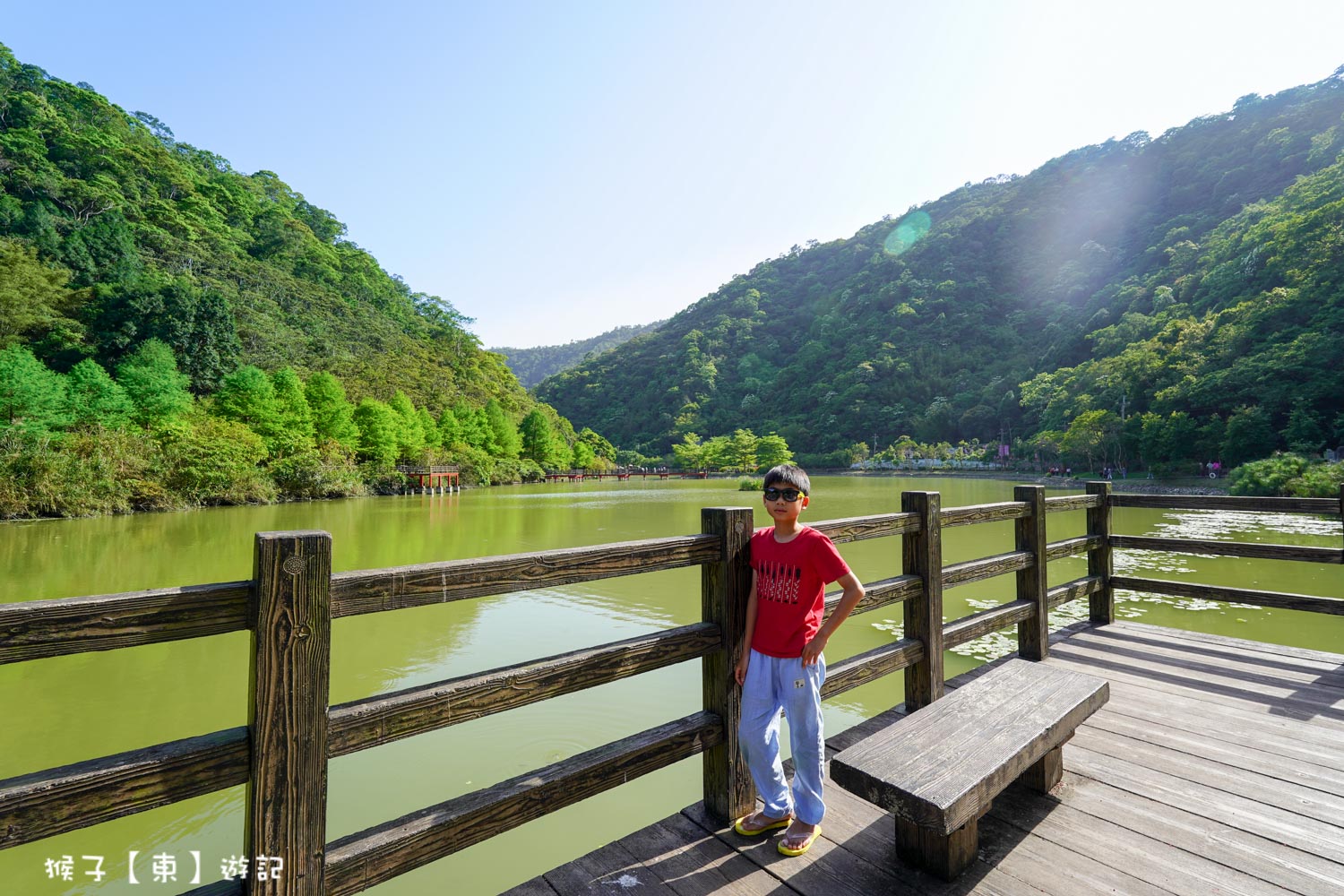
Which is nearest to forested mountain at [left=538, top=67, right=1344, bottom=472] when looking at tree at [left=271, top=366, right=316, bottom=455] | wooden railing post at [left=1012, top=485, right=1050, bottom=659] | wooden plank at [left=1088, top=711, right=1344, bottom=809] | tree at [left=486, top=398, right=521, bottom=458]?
wooden railing post at [left=1012, top=485, right=1050, bottom=659]

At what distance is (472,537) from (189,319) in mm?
29556

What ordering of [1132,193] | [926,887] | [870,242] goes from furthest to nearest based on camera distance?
[870,242] < [1132,193] < [926,887]

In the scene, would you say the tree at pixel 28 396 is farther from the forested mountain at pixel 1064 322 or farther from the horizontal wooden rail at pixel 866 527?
the forested mountain at pixel 1064 322

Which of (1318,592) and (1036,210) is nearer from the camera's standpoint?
(1318,592)

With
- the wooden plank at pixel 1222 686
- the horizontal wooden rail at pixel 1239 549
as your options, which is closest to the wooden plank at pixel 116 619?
the wooden plank at pixel 1222 686

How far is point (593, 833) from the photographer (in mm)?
3447

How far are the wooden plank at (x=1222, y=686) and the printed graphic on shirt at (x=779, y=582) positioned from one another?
281 centimetres

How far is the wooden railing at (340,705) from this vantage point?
1168 millimetres

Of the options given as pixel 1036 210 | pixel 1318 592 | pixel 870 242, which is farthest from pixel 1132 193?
pixel 1318 592

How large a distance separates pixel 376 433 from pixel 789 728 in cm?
4058

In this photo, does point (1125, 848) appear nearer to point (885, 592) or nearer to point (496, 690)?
point (885, 592)

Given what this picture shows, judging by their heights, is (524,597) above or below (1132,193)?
below

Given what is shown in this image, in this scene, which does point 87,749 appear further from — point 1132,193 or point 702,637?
point 1132,193

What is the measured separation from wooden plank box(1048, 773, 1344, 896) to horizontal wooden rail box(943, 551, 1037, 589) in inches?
38.6
